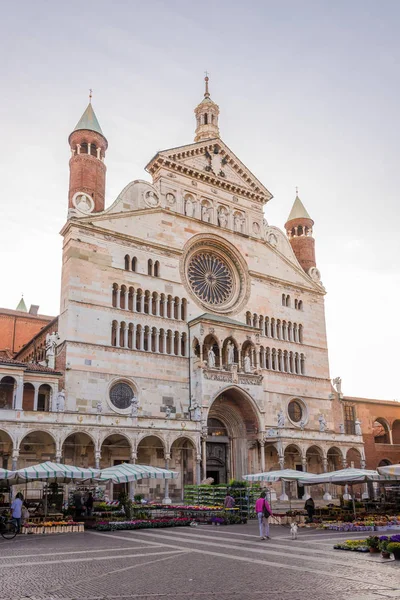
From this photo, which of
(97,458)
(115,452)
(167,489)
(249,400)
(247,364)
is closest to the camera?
(97,458)

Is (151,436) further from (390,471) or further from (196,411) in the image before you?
(390,471)

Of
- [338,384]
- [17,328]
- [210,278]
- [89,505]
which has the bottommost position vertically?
[89,505]

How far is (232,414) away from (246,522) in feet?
43.6

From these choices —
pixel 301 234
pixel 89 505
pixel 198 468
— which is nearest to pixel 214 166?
pixel 301 234

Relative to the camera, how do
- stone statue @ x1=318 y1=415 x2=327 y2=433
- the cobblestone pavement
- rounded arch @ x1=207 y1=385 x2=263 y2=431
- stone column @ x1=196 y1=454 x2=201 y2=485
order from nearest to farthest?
the cobblestone pavement, stone column @ x1=196 y1=454 x2=201 y2=485, rounded arch @ x1=207 y1=385 x2=263 y2=431, stone statue @ x1=318 y1=415 x2=327 y2=433

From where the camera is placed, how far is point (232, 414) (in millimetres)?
40781

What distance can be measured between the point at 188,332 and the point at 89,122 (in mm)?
16899

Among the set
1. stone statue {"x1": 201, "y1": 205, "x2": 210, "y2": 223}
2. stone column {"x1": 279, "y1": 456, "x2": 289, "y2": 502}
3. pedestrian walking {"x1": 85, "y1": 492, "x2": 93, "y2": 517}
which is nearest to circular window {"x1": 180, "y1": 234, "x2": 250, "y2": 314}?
stone statue {"x1": 201, "y1": 205, "x2": 210, "y2": 223}

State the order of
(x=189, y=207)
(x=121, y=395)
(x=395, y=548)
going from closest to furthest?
1. (x=395, y=548)
2. (x=121, y=395)
3. (x=189, y=207)

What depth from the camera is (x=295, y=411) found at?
44.7 meters

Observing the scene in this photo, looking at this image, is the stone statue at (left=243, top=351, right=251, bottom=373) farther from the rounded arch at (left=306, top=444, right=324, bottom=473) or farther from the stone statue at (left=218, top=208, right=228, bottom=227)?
the stone statue at (left=218, top=208, right=228, bottom=227)

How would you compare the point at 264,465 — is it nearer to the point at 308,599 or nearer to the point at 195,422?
the point at 195,422

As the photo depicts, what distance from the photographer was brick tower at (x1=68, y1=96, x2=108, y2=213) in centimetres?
4028

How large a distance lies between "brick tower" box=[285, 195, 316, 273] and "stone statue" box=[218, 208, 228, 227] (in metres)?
9.61
